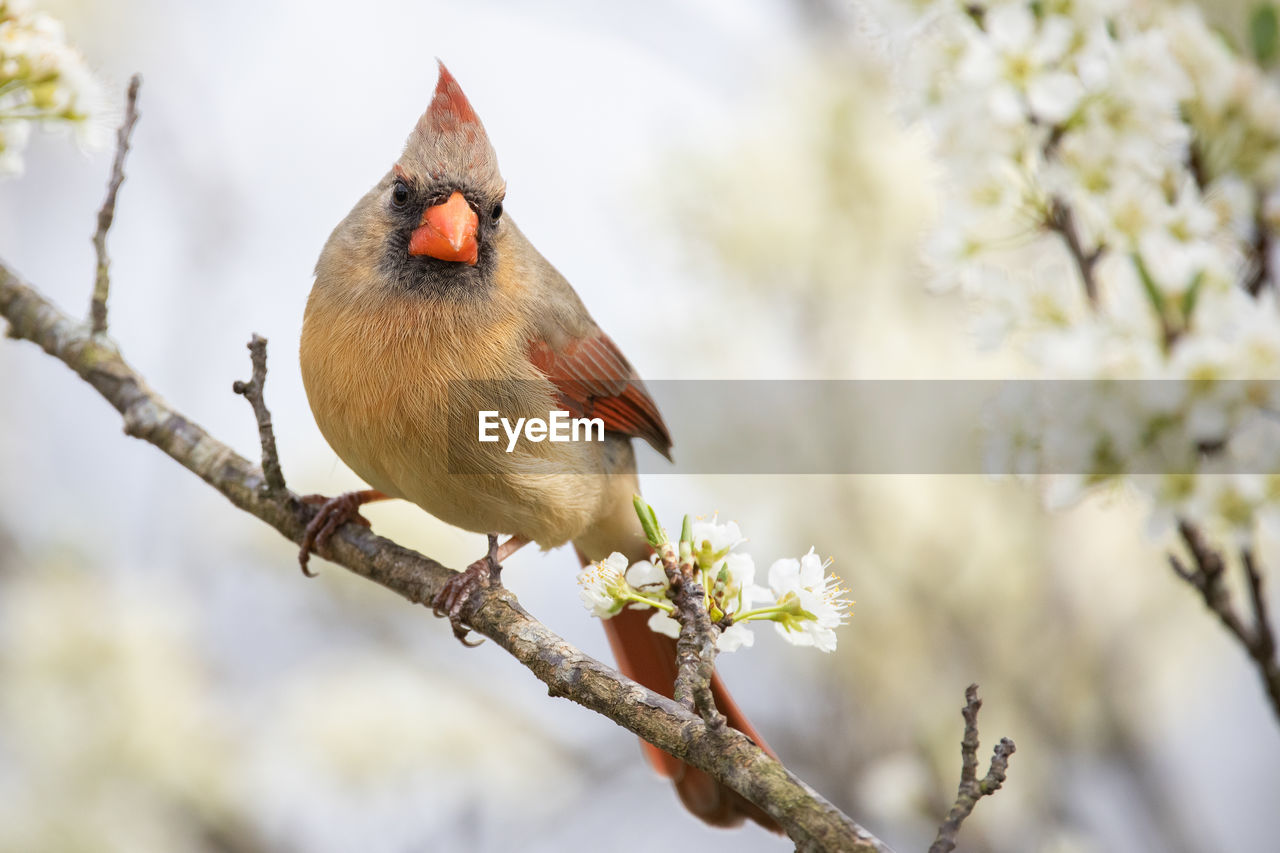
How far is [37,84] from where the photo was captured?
171 cm

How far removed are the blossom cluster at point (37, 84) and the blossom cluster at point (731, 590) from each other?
3.99 ft

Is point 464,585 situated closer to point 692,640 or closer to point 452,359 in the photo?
point 452,359

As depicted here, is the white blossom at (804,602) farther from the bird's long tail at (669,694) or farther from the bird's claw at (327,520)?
the bird's claw at (327,520)

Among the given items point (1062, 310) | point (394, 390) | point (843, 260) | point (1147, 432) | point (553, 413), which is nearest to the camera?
point (1147, 432)

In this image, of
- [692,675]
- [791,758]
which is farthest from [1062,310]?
[791,758]

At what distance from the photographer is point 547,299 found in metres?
1.86

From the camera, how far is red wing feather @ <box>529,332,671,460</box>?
1851 millimetres

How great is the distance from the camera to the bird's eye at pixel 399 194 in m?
1.68

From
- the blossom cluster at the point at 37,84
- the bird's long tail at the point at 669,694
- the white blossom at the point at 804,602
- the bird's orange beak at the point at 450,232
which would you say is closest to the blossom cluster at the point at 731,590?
the white blossom at the point at 804,602

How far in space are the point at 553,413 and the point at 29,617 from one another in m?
2.20

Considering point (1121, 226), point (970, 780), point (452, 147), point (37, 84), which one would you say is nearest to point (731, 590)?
point (970, 780)

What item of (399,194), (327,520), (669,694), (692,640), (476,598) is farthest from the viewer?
(669,694)

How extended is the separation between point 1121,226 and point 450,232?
2.95 ft

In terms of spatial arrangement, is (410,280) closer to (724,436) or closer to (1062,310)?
(1062,310)
